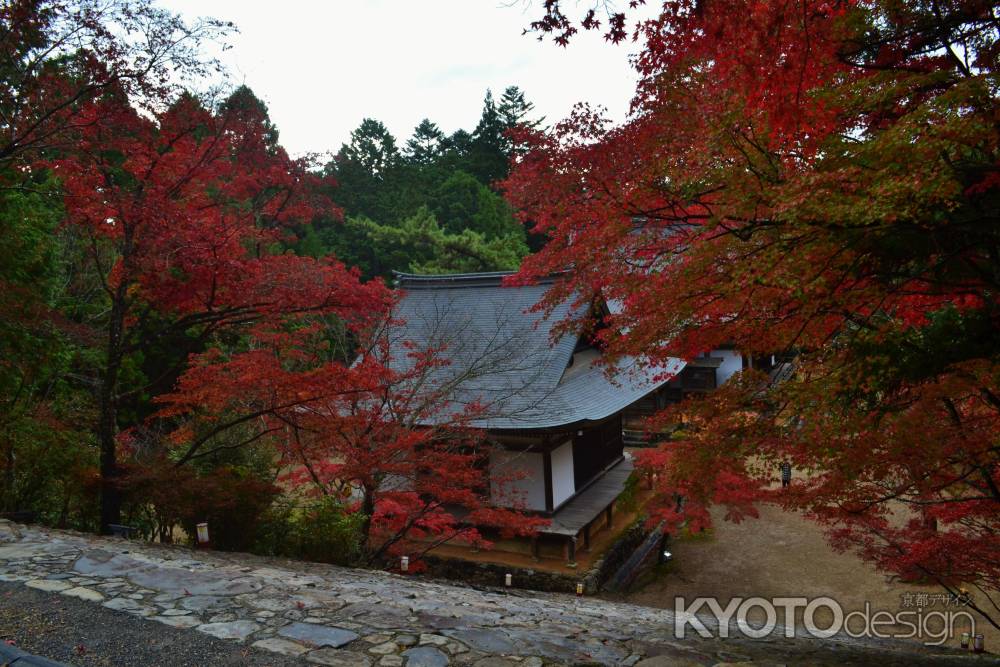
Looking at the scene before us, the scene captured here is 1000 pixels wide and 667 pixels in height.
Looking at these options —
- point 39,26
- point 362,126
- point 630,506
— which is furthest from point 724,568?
point 362,126

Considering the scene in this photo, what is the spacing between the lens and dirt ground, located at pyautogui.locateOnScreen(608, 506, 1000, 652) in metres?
9.79

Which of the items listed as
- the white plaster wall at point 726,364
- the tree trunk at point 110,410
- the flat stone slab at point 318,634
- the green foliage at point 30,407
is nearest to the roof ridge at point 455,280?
the green foliage at point 30,407

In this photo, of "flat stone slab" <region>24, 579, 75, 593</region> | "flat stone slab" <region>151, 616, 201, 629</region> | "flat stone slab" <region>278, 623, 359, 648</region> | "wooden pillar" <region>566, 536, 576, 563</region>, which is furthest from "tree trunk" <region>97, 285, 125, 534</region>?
"wooden pillar" <region>566, 536, 576, 563</region>

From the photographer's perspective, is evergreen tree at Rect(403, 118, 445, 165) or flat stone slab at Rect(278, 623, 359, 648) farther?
evergreen tree at Rect(403, 118, 445, 165)

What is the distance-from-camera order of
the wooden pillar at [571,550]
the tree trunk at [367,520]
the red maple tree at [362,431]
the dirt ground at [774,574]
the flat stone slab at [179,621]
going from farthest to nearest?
the wooden pillar at [571,550] < the dirt ground at [774,574] < the tree trunk at [367,520] < the red maple tree at [362,431] < the flat stone slab at [179,621]

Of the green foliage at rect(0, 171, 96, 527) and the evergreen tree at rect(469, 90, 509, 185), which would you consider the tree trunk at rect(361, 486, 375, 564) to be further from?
the evergreen tree at rect(469, 90, 509, 185)

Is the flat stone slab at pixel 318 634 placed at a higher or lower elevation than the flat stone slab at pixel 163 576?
lower

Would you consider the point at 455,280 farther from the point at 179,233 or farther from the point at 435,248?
the point at 179,233

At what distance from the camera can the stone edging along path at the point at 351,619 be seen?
3633 millimetres

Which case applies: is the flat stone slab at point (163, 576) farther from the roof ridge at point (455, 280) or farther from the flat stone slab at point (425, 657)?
the roof ridge at point (455, 280)

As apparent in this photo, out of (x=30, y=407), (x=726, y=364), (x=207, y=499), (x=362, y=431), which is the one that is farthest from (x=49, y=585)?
(x=726, y=364)
